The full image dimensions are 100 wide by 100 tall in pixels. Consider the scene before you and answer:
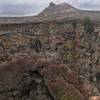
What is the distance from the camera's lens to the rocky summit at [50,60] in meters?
15.6

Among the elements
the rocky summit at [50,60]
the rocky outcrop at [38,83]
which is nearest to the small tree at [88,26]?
the rocky summit at [50,60]

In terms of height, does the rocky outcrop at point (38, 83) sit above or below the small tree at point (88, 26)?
above

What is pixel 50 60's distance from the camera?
1817 centimetres

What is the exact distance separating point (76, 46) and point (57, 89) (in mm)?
29613

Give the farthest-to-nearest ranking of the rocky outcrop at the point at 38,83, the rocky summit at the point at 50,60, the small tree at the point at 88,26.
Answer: the small tree at the point at 88,26 < the rocky summit at the point at 50,60 < the rocky outcrop at the point at 38,83

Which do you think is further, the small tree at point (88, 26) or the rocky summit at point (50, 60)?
the small tree at point (88, 26)

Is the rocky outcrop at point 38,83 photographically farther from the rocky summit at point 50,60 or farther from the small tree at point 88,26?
the small tree at point 88,26

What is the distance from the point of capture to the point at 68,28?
151 ft

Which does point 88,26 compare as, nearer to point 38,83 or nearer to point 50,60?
point 50,60

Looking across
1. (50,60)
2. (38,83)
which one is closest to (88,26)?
(50,60)

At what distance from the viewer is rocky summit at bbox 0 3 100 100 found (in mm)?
15586

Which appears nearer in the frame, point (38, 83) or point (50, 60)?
point (38, 83)

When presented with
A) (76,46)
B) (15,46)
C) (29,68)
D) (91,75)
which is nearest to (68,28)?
(76,46)

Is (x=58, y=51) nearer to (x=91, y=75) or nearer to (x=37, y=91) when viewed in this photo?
(x=91, y=75)
